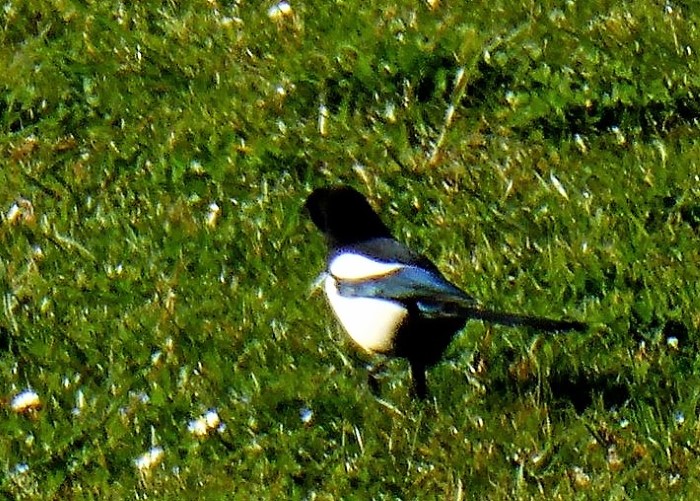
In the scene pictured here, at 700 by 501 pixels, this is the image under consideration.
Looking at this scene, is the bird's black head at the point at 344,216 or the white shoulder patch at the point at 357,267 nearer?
the white shoulder patch at the point at 357,267

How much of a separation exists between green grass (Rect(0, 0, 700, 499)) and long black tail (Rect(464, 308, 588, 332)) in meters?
0.20

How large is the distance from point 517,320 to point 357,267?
2.26 ft

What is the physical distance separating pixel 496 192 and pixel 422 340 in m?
1.23

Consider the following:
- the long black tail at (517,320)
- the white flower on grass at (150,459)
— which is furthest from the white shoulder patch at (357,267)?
the white flower on grass at (150,459)

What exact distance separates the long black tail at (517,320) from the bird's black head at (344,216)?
0.74 m

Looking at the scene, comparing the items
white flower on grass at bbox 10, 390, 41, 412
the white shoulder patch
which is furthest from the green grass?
the white shoulder patch

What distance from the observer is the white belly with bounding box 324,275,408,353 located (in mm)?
5961

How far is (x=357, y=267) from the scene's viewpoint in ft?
A: 20.2

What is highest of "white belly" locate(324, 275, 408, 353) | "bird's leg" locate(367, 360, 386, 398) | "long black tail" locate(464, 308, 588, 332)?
"long black tail" locate(464, 308, 588, 332)

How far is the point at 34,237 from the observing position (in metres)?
6.96

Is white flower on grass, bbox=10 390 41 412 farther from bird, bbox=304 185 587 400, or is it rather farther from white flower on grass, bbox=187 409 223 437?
bird, bbox=304 185 587 400

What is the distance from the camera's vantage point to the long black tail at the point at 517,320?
5.66m

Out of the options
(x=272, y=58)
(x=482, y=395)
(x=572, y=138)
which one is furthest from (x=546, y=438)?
(x=272, y=58)

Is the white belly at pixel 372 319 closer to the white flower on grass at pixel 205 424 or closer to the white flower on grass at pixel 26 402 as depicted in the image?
the white flower on grass at pixel 205 424
